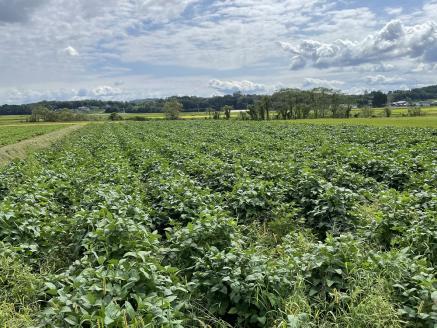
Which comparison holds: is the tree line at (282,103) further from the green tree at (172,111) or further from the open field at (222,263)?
the open field at (222,263)

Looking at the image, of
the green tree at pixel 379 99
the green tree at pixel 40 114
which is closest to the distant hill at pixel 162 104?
the green tree at pixel 379 99

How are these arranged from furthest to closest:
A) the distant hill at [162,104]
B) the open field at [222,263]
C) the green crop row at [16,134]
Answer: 1. the distant hill at [162,104]
2. the green crop row at [16,134]
3. the open field at [222,263]

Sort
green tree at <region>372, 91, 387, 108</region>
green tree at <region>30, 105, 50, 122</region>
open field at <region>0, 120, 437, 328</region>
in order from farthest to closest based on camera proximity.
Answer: green tree at <region>372, 91, 387, 108</region>, green tree at <region>30, 105, 50, 122</region>, open field at <region>0, 120, 437, 328</region>

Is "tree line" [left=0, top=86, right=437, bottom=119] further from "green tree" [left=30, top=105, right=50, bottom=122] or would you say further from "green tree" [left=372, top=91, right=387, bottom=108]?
"green tree" [left=30, top=105, right=50, bottom=122]

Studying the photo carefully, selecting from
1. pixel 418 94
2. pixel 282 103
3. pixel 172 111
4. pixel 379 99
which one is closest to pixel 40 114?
pixel 172 111

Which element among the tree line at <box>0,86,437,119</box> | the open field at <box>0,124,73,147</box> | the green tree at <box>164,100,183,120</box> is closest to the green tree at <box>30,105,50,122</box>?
the tree line at <box>0,86,437,119</box>

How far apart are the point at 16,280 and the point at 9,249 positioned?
1.87 ft

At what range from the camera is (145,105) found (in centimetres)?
18900

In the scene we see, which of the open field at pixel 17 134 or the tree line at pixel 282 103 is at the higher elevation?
→ the tree line at pixel 282 103

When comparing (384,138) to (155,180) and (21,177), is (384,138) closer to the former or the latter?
(155,180)

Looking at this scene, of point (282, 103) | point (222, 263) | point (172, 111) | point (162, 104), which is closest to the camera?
point (222, 263)

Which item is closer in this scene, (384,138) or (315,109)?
(384,138)

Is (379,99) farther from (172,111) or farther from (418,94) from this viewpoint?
(172,111)

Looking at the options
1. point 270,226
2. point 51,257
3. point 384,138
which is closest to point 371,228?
point 270,226
